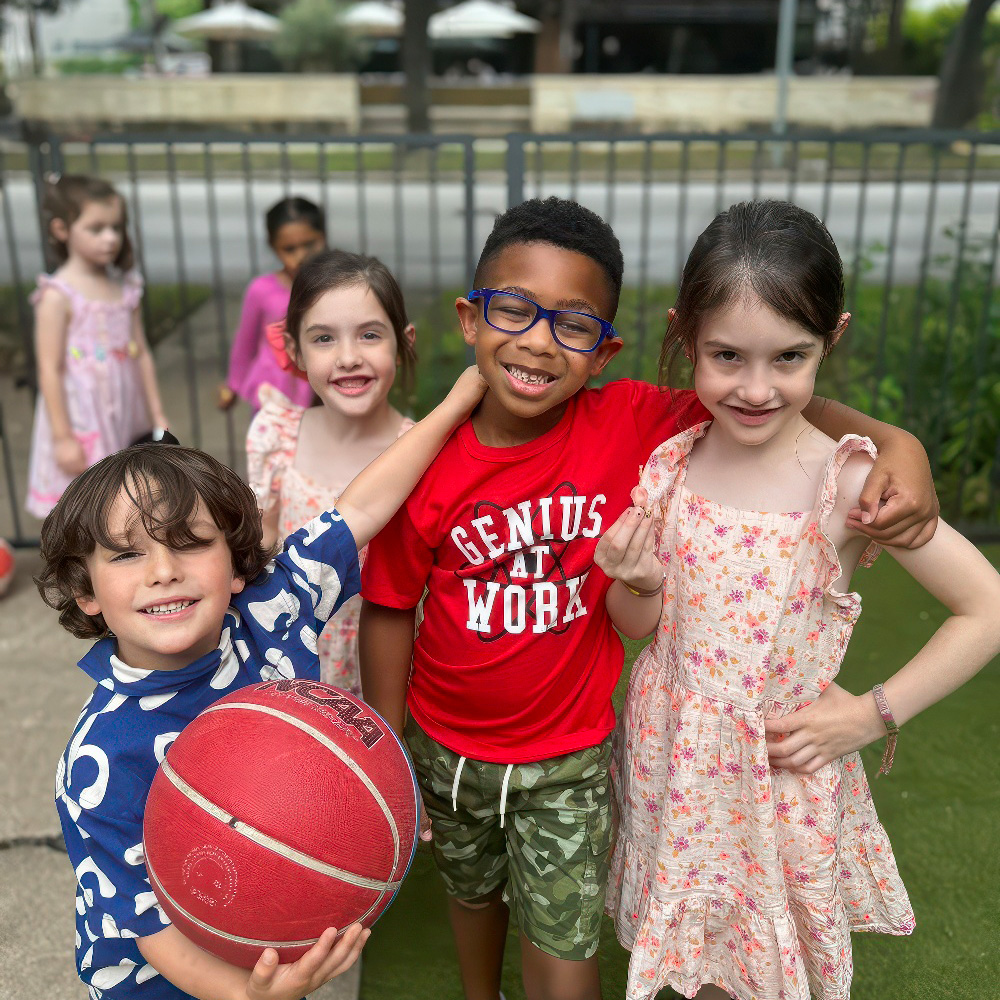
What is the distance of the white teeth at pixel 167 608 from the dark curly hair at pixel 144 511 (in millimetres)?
102

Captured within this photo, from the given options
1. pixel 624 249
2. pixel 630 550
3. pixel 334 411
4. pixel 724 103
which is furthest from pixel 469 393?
pixel 724 103

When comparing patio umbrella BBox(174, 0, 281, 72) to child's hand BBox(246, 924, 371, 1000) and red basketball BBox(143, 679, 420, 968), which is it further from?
child's hand BBox(246, 924, 371, 1000)

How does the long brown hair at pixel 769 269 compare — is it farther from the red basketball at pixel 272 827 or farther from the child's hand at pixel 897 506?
the red basketball at pixel 272 827

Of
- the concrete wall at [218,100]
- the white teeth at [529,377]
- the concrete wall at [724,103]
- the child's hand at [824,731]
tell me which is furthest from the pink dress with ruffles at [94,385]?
the concrete wall at [218,100]

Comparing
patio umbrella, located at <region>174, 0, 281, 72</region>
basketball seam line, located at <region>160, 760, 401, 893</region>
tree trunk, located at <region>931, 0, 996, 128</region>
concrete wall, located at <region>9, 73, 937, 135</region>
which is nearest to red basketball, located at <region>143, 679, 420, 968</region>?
basketball seam line, located at <region>160, 760, 401, 893</region>

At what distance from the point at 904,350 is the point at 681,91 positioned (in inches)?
881

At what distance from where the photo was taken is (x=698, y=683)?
2215 millimetres

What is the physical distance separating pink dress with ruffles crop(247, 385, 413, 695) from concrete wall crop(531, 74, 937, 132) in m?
24.9

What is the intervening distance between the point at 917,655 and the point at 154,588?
1.41m

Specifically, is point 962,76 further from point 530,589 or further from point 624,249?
point 530,589

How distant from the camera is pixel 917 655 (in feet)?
6.89

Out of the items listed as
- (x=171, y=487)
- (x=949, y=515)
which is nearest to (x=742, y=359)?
(x=171, y=487)

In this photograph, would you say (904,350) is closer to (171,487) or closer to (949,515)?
(949,515)

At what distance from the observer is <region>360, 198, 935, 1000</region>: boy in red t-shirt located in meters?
2.10
